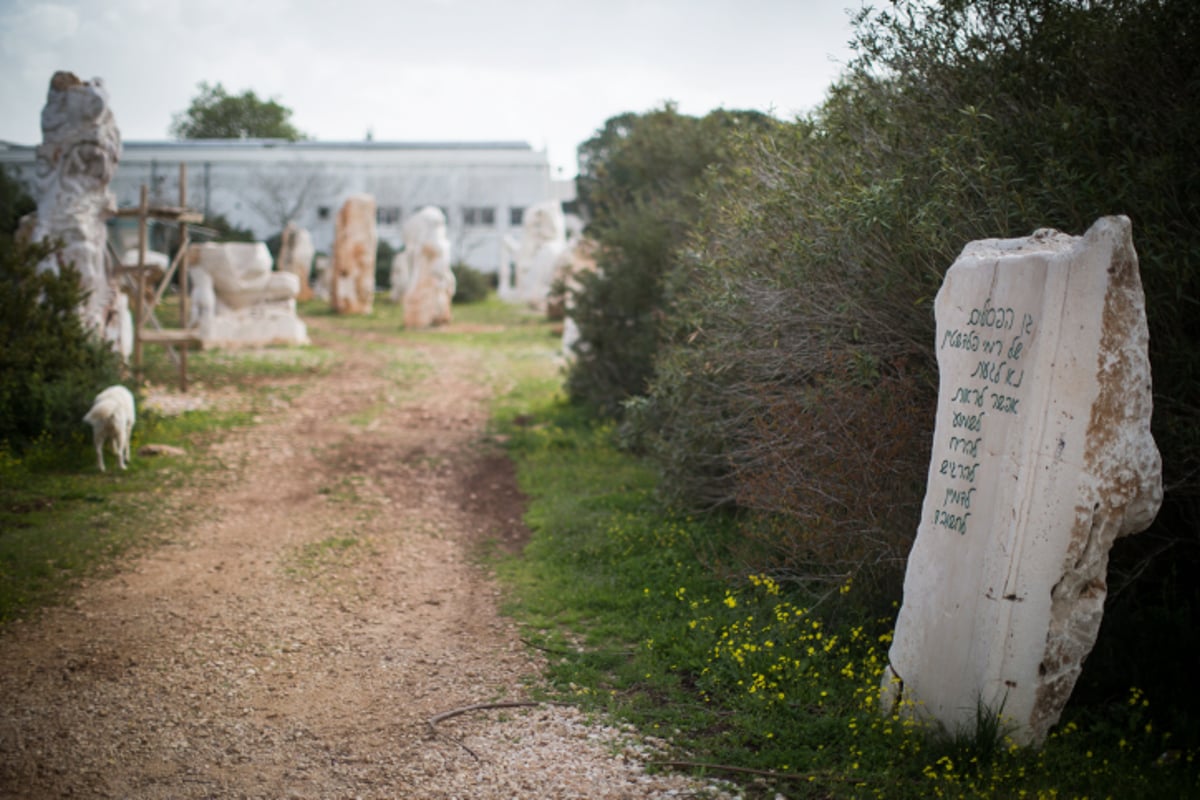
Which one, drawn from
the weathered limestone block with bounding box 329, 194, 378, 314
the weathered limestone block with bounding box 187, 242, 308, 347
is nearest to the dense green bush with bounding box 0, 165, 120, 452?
the weathered limestone block with bounding box 187, 242, 308, 347

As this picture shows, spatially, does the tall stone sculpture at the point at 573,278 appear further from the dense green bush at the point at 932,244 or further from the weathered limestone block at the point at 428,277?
the dense green bush at the point at 932,244

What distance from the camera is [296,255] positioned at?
30625mm

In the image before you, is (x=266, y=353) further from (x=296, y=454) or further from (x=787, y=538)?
(x=787, y=538)

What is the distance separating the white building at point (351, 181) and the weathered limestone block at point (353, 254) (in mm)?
18056

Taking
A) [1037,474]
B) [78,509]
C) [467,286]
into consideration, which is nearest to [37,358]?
[78,509]

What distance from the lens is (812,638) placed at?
18.1 ft

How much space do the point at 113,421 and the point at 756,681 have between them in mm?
7134

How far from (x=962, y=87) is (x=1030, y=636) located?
11.7 feet

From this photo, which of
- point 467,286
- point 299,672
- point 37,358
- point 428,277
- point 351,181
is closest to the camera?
point 299,672

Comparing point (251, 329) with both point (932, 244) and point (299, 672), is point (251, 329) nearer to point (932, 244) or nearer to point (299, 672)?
point (299, 672)

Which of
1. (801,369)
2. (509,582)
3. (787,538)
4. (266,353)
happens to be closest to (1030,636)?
(787,538)

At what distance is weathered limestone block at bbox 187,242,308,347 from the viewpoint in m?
18.5

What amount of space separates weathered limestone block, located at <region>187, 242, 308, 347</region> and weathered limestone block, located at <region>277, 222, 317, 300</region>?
1120cm

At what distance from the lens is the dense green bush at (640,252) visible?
11.8 m
